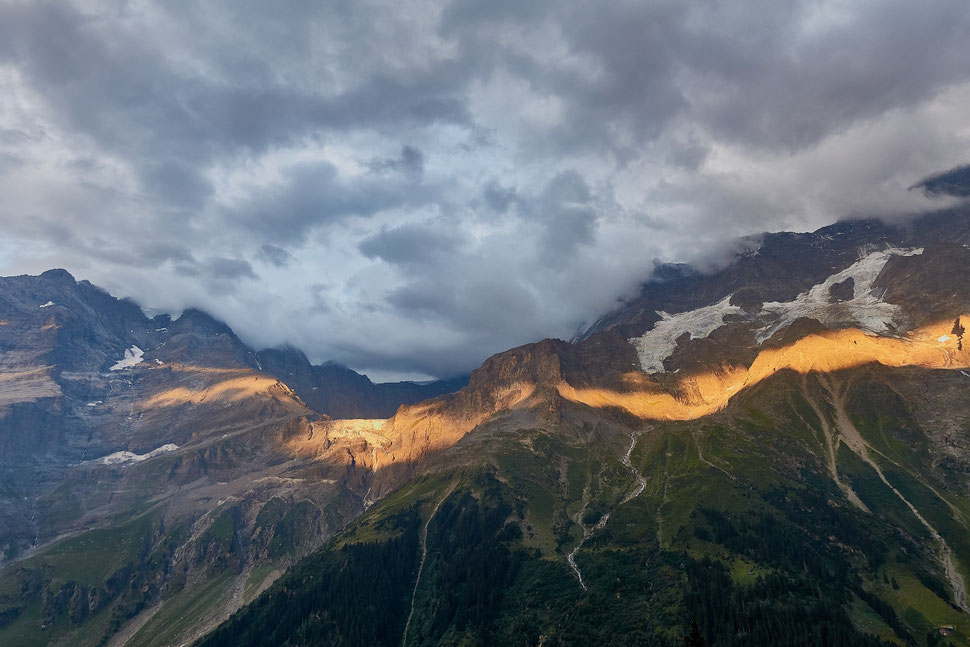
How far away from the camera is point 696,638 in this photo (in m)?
64.9
